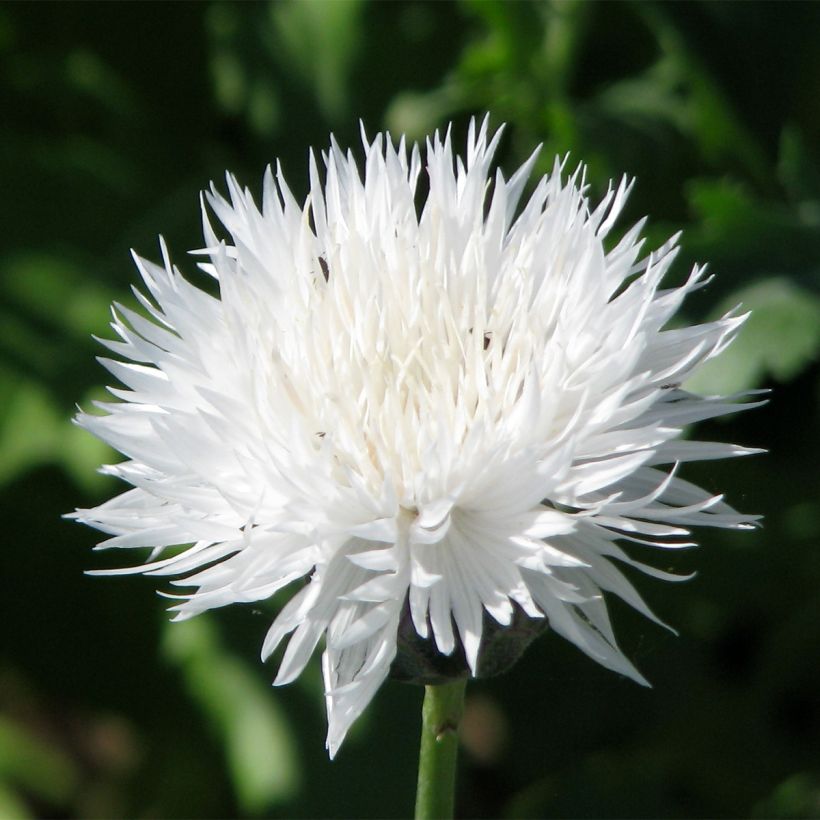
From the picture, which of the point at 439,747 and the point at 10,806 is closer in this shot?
the point at 439,747

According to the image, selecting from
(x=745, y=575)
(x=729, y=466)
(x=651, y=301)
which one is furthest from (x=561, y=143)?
(x=651, y=301)

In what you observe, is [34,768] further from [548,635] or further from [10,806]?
[548,635]

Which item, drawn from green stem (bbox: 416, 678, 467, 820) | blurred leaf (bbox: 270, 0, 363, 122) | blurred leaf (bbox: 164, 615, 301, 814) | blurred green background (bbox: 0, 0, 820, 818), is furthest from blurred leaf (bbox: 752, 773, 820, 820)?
blurred leaf (bbox: 270, 0, 363, 122)

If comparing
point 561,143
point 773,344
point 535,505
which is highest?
point 561,143

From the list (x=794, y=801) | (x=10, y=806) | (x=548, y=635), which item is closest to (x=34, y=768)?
(x=10, y=806)

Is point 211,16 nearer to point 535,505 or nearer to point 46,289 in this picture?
point 46,289

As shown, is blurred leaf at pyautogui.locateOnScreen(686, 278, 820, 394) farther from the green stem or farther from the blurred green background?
the green stem

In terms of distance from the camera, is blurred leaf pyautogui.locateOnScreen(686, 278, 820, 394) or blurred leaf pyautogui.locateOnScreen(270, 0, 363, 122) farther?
blurred leaf pyautogui.locateOnScreen(270, 0, 363, 122)
